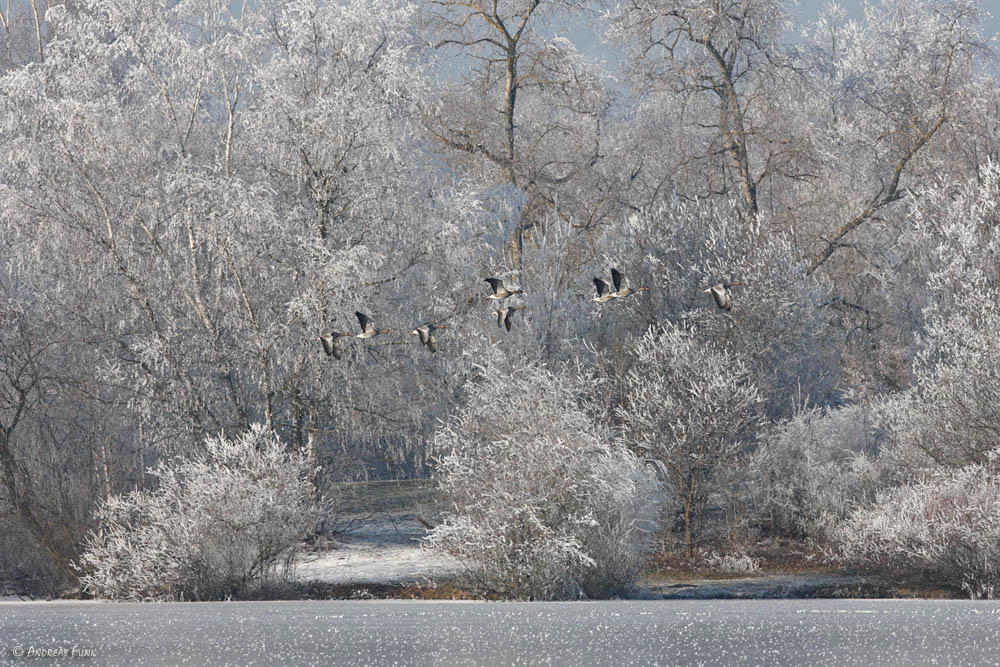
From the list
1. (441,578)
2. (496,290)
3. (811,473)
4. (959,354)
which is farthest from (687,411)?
(496,290)

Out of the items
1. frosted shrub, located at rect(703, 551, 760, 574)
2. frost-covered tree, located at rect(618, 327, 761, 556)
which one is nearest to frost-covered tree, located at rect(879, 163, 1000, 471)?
frost-covered tree, located at rect(618, 327, 761, 556)

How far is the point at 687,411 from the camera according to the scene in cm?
2086

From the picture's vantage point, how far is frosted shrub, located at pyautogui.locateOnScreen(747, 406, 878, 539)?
21109 mm

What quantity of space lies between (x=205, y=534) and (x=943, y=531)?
32.6 ft

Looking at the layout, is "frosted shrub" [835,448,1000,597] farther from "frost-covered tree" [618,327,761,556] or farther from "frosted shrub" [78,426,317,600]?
"frosted shrub" [78,426,317,600]

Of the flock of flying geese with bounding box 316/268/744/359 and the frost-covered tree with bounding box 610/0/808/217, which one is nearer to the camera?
the flock of flying geese with bounding box 316/268/744/359

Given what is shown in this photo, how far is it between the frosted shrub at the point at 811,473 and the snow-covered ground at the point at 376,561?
249 inches

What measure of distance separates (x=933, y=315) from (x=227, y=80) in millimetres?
12929

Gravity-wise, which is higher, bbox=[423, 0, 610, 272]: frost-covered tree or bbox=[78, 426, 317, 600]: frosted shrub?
bbox=[423, 0, 610, 272]: frost-covered tree

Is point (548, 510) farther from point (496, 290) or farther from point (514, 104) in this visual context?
point (514, 104)

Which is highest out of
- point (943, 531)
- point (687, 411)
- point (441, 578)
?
point (687, 411)

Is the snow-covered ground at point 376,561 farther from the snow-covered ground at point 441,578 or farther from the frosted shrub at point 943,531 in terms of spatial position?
the frosted shrub at point 943,531

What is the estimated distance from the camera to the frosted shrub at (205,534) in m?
16.2

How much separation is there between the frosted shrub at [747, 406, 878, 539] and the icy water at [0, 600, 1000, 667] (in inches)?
232
